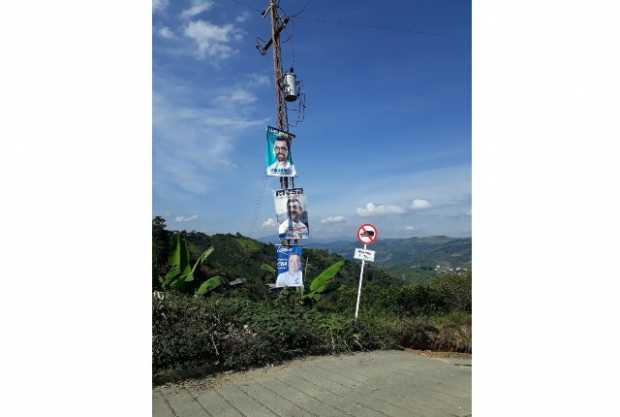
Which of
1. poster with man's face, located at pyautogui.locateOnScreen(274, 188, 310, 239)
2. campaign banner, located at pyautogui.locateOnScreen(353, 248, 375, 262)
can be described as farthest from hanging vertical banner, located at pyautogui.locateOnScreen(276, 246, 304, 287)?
campaign banner, located at pyautogui.locateOnScreen(353, 248, 375, 262)

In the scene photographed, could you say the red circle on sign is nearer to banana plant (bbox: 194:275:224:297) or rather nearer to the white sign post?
the white sign post

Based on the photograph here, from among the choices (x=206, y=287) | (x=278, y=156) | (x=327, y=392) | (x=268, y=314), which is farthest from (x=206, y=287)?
(x=327, y=392)

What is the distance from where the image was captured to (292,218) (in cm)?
279

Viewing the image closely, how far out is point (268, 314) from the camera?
2764mm

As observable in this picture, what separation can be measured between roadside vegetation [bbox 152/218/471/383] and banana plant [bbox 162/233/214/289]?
0.01 meters

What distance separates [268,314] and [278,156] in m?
1.15

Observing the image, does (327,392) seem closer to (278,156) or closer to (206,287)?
(278,156)

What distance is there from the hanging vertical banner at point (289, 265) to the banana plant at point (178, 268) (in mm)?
1469

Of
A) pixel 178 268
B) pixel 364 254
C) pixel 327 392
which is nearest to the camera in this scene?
pixel 327 392

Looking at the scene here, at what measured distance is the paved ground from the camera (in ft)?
5.49

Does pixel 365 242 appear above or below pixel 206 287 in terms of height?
above
